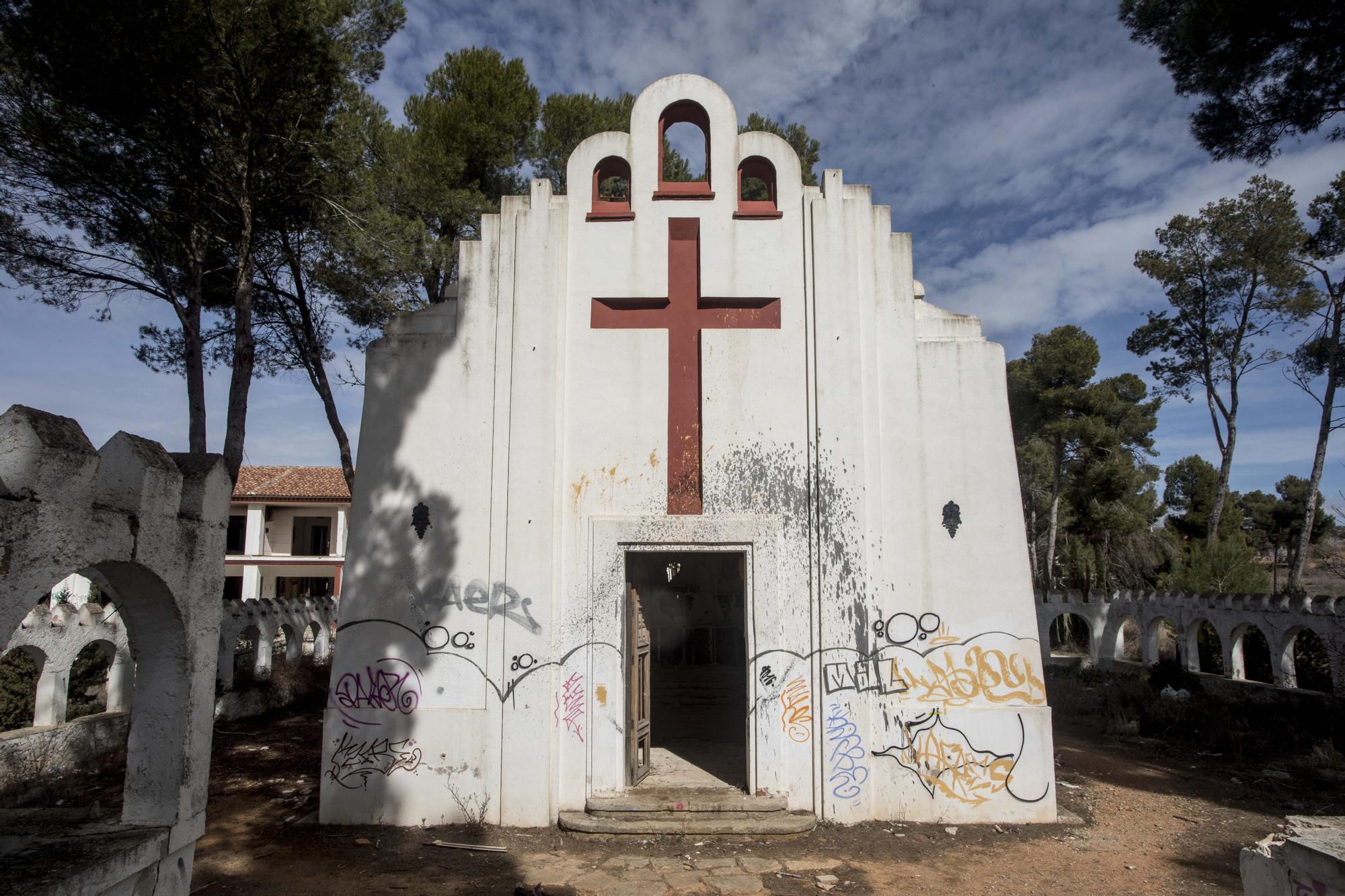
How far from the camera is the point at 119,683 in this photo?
11.1m

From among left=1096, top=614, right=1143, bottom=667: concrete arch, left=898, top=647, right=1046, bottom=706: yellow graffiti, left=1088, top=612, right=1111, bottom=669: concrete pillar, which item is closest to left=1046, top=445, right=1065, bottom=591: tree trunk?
left=1088, top=612, right=1111, bottom=669: concrete pillar

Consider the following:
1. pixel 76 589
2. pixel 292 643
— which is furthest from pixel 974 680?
pixel 76 589

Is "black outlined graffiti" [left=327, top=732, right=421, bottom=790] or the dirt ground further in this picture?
"black outlined graffiti" [left=327, top=732, right=421, bottom=790]

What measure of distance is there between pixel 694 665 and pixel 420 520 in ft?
41.2

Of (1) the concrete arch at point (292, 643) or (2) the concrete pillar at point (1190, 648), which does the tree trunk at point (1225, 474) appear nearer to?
(2) the concrete pillar at point (1190, 648)

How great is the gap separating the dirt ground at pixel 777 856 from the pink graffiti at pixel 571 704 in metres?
0.93

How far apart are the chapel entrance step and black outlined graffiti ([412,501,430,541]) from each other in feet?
9.70

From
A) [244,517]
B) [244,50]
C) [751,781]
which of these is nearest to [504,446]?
[751,781]

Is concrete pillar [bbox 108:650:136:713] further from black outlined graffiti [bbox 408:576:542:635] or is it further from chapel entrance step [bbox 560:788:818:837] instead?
chapel entrance step [bbox 560:788:818:837]

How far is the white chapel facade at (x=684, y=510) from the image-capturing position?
24.3 feet

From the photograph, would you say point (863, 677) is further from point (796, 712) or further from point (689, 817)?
point (689, 817)

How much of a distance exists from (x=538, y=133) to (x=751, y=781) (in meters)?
12.6

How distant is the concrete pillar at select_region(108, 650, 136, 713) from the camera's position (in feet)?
36.2

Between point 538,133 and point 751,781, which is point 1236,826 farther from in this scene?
point 538,133
